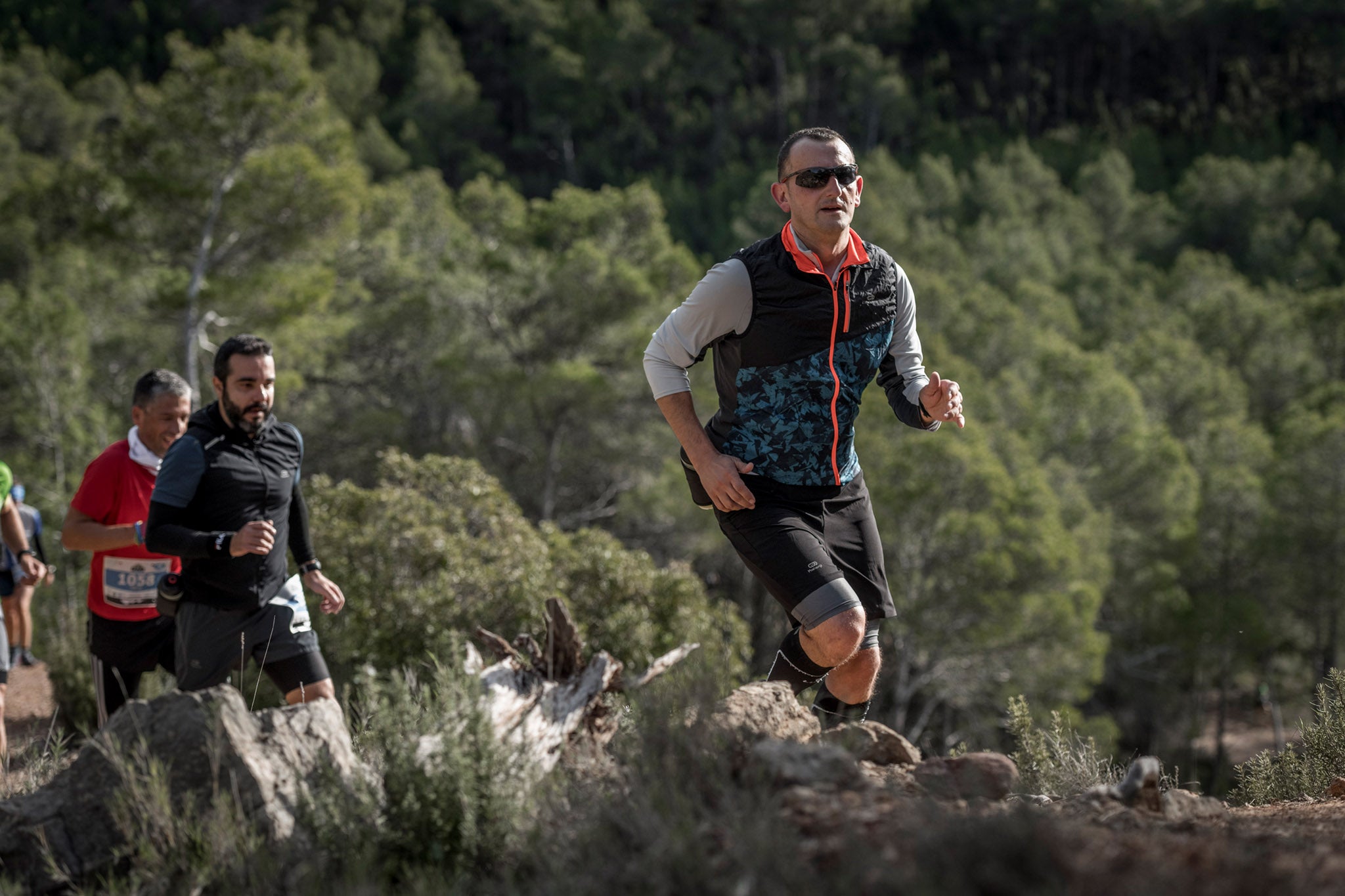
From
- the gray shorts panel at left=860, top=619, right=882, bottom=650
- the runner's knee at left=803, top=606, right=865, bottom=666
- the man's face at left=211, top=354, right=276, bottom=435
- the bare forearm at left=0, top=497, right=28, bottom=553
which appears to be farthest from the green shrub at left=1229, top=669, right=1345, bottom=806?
the bare forearm at left=0, top=497, right=28, bottom=553

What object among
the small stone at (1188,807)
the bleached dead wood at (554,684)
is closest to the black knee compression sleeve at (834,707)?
the bleached dead wood at (554,684)

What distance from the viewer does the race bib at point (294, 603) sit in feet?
12.9

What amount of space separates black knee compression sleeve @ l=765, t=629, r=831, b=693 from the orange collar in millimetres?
1110

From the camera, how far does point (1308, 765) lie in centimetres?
420

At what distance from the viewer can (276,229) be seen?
2075 centimetres

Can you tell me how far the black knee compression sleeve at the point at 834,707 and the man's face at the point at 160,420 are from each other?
100 inches

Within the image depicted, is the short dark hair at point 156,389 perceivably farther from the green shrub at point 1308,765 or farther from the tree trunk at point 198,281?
the tree trunk at point 198,281

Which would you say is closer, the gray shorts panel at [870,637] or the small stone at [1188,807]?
the small stone at [1188,807]

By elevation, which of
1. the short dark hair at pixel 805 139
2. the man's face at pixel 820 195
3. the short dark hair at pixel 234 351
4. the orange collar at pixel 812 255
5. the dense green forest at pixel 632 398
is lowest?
the dense green forest at pixel 632 398

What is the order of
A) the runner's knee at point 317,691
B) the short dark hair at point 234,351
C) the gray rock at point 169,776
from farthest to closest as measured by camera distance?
1. the runner's knee at point 317,691
2. the short dark hair at point 234,351
3. the gray rock at point 169,776

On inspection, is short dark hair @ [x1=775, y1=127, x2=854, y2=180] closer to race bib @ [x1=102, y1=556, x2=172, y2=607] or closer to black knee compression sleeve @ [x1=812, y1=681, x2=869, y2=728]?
black knee compression sleeve @ [x1=812, y1=681, x2=869, y2=728]

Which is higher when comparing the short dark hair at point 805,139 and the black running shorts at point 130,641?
the short dark hair at point 805,139

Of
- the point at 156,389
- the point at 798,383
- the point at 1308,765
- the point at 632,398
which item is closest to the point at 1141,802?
the point at 798,383

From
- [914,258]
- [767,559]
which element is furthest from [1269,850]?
[914,258]
